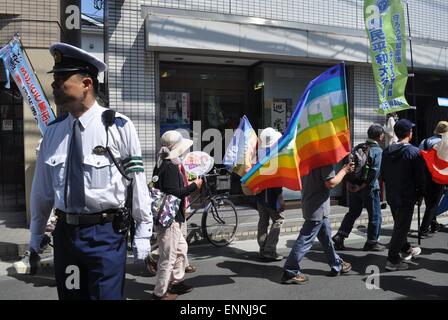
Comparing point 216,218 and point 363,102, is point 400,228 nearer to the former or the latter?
point 216,218

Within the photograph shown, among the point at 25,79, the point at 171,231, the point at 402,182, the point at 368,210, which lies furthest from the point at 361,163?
the point at 25,79

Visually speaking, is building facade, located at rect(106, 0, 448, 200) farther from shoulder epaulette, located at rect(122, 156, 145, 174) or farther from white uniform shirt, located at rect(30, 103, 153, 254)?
shoulder epaulette, located at rect(122, 156, 145, 174)

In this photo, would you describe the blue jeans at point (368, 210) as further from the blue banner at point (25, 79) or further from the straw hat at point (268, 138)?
the blue banner at point (25, 79)

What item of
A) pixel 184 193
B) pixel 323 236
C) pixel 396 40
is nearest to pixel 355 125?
pixel 396 40

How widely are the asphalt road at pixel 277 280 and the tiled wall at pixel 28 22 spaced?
4.19 meters

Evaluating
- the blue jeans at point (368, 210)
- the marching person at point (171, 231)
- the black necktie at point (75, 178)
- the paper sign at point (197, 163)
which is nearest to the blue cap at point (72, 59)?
the black necktie at point (75, 178)

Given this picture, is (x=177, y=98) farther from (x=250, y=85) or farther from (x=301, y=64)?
(x=301, y=64)

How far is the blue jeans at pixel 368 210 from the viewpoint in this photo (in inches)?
254

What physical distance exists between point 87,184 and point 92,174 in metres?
0.07

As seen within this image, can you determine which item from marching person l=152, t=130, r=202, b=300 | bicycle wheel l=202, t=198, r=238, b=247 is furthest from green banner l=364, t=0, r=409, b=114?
marching person l=152, t=130, r=202, b=300

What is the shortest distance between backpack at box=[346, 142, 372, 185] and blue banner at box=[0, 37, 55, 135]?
15.1 feet

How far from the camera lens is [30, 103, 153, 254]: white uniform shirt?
2.53 metres

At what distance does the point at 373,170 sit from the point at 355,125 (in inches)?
130

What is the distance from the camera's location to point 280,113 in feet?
29.8
